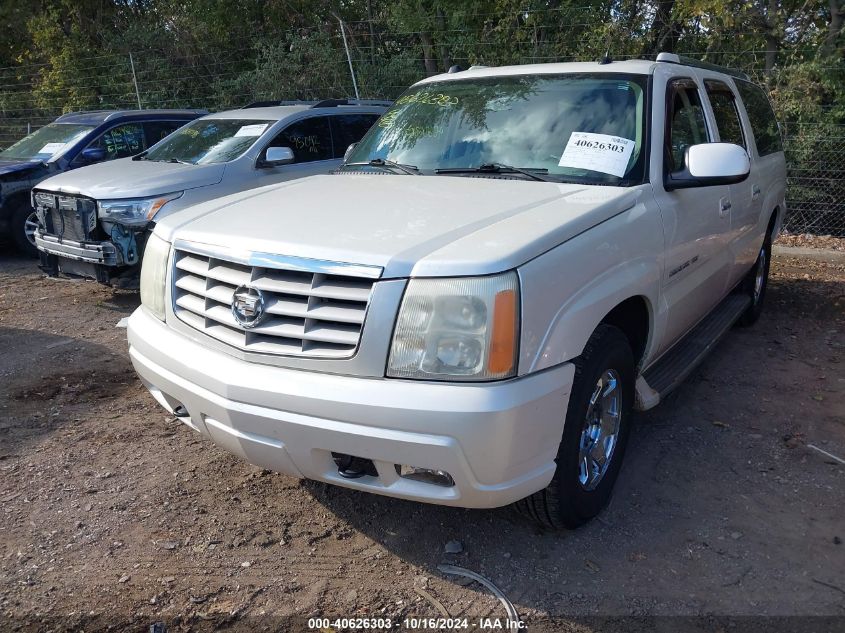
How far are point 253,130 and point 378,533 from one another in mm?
5631

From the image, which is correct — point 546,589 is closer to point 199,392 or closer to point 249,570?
point 249,570

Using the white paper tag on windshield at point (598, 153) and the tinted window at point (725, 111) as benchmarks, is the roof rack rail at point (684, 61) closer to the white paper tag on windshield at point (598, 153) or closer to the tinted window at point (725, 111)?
the tinted window at point (725, 111)

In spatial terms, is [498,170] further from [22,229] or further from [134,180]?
[22,229]

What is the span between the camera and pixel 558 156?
3.72m

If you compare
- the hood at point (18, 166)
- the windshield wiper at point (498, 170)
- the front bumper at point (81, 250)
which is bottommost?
the front bumper at point (81, 250)

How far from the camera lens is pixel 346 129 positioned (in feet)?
28.0

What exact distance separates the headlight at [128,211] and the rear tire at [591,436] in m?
4.73

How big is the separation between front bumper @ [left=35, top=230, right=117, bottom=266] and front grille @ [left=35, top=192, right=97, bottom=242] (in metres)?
0.07

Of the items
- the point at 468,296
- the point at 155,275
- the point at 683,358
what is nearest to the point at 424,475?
the point at 468,296

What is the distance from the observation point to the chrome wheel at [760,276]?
6.02 meters

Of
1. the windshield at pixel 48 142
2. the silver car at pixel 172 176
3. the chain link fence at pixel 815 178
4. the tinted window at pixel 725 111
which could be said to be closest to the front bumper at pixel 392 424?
the tinted window at pixel 725 111

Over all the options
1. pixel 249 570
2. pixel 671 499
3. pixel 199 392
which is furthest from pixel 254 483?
pixel 671 499

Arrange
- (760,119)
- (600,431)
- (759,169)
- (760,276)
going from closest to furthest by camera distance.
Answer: (600,431) → (759,169) → (760,119) → (760,276)

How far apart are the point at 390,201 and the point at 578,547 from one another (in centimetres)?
171
